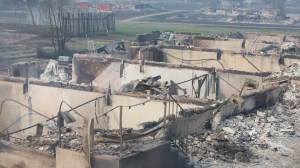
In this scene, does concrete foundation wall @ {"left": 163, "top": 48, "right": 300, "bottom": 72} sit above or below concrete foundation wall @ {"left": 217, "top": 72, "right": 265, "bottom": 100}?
above

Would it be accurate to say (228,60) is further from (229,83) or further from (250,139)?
(250,139)

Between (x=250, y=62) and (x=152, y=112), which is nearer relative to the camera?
(x=152, y=112)

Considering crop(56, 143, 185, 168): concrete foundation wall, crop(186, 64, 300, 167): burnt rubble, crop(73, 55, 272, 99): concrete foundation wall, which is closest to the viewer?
crop(56, 143, 185, 168): concrete foundation wall

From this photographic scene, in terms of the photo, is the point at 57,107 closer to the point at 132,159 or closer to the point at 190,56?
the point at 132,159

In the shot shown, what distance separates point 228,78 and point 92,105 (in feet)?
17.5

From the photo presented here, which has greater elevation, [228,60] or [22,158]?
[228,60]

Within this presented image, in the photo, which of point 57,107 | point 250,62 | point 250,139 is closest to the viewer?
point 250,139

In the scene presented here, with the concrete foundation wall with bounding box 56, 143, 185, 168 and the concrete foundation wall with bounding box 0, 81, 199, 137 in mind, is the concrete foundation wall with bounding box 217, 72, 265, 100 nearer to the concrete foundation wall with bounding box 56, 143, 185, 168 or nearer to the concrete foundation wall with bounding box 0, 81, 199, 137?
the concrete foundation wall with bounding box 0, 81, 199, 137

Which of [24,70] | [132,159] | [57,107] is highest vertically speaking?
[132,159]

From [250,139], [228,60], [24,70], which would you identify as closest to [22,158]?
[250,139]

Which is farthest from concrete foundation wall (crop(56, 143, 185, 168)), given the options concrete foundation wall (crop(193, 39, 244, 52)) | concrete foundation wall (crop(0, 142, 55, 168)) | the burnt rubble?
concrete foundation wall (crop(193, 39, 244, 52))

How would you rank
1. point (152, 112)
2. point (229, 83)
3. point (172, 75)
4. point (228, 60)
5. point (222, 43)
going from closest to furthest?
point (152, 112)
point (229, 83)
point (172, 75)
point (228, 60)
point (222, 43)

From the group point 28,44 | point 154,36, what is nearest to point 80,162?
point 154,36

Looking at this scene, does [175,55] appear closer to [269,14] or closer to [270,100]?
[270,100]
